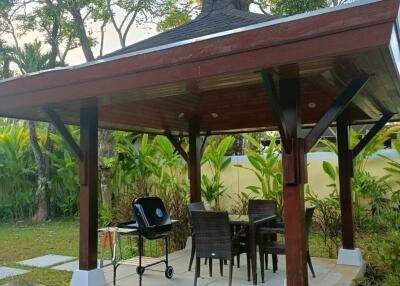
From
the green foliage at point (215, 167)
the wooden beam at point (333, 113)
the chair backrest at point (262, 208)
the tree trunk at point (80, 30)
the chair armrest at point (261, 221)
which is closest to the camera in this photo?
the wooden beam at point (333, 113)

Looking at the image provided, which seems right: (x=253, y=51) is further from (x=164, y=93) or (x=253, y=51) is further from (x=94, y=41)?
(x=94, y=41)

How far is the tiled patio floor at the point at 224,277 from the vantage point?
15.9 ft

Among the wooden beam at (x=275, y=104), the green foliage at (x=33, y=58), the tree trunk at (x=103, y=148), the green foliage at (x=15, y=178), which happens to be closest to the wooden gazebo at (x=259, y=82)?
the wooden beam at (x=275, y=104)

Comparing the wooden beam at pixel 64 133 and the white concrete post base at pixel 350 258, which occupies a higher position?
the wooden beam at pixel 64 133

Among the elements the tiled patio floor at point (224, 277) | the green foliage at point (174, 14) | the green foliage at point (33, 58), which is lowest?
the tiled patio floor at point (224, 277)

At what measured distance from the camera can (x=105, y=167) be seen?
31.6ft

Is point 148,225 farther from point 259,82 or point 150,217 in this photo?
point 259,82

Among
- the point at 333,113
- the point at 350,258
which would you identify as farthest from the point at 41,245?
the point at 333,113

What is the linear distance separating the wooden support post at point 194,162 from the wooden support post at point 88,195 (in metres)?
2.41

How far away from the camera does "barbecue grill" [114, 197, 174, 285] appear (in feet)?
15.5

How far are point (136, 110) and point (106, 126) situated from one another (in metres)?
1.12

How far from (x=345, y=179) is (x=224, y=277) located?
2161mm

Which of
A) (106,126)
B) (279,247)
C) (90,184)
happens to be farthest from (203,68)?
(106,126)

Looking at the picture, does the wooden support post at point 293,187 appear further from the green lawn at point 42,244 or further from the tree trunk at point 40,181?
the tree trunk at point 40,181
